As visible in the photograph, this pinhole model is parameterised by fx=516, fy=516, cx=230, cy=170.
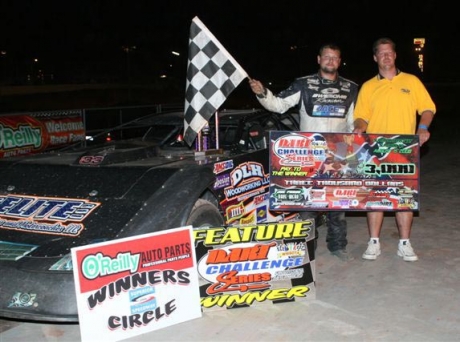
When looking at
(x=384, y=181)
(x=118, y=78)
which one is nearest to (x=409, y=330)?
(x=384, y=181)

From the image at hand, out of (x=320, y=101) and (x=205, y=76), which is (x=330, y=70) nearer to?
(x=320, y=101)

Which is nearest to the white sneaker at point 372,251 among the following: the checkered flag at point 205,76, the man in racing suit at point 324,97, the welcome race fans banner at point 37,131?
the man in racing suit at point 324,97

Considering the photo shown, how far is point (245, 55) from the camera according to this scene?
78188 millimetres

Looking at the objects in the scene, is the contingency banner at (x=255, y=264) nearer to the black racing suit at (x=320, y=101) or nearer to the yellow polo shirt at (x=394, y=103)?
the black racing suit at (x=320, y=101)

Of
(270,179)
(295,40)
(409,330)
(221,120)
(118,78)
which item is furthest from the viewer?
(295,40)

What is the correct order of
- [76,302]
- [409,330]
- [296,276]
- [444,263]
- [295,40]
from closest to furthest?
[76,302] → [409,330] → [296,276] → [444,263] → [295,40]

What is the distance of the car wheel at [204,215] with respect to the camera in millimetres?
3666

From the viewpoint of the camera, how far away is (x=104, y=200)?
3.58 meters

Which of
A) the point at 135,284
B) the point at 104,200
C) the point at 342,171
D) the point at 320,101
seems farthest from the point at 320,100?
the point at 135,284

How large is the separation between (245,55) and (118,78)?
19.3 m

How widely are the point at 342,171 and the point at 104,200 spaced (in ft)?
6.15

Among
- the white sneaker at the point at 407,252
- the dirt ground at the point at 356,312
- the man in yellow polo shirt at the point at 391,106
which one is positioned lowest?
the dirt ground at the point at 356,312

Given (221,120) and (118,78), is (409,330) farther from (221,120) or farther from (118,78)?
(118,78)

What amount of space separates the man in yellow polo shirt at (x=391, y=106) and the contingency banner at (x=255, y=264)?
4.17 feet
